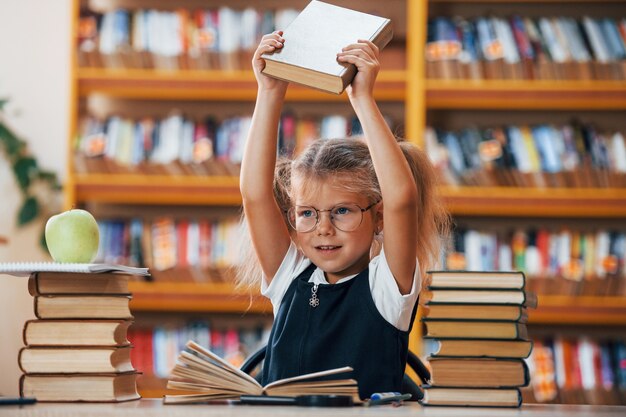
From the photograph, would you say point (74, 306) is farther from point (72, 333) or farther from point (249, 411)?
point (249, 411)

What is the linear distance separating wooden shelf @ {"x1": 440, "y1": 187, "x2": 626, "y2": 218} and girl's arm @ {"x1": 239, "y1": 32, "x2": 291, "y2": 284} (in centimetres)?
206

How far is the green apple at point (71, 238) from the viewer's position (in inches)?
62.7

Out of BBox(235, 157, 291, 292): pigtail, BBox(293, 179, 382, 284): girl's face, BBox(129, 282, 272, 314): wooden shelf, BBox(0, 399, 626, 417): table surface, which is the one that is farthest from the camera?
BBox(129, 282, 272, 314): wooden shelf

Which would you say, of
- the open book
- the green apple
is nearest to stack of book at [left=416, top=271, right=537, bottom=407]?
the open book

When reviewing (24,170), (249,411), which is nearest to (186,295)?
(24,170)

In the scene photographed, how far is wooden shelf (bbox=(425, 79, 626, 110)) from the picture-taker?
12.9ft

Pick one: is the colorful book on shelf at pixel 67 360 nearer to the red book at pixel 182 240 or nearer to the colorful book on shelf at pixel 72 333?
the colorful book on shelf at pixel 72 333

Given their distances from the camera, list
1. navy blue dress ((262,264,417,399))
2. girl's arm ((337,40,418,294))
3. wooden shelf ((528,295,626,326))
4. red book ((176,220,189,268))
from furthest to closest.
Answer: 1. red book ((176,220,189,268))
2. wooden shelf ((528,295,626,326))
3. navy blue dress ((262,264,417,399))
4. girl's arm ((337,40,418,294))

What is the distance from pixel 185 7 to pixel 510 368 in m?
3.24

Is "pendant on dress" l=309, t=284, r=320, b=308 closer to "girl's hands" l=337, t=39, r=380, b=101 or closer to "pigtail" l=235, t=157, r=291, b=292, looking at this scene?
"pigtail" l=235, t=157, r=291, b=292

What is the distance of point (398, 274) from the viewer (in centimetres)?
172

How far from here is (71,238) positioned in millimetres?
1591

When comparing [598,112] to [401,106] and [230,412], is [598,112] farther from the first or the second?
[230,412]

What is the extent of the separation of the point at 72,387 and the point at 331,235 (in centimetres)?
58
